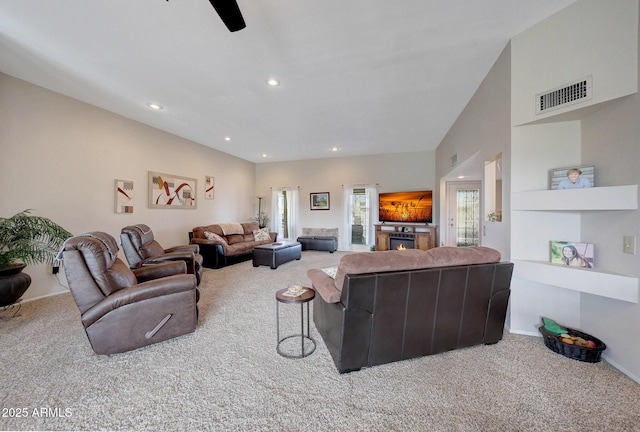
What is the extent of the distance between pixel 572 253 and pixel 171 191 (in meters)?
6.33

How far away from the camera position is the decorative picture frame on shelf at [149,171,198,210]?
15.6ft

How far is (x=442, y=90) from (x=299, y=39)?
7.00 ft

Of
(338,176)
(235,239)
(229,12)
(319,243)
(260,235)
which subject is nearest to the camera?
(229,12)

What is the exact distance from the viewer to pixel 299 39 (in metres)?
2.33

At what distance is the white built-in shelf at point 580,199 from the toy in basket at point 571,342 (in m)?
1.08

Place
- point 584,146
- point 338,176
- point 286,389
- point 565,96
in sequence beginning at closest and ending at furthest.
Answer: point 286,389
point 565,96
point 584,146
point 338,176

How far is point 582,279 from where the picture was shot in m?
1.90

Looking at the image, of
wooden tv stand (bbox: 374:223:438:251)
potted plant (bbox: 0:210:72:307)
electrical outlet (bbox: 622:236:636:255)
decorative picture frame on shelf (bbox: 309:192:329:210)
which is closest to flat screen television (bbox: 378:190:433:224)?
wooden tv stand (bbox: 374:223:438:251)

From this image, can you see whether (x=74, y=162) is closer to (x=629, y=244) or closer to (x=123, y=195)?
(x=123, y=195)

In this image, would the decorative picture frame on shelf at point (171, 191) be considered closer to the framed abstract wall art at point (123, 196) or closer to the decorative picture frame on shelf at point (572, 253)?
the framed abstract wall art at point (123, 196)

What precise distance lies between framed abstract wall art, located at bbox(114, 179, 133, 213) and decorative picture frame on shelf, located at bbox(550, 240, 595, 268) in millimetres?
6083

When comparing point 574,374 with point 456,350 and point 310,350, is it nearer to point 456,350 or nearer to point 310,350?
point 456,350

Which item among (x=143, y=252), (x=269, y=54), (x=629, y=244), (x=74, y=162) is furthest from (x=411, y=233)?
(x=74, y=162)

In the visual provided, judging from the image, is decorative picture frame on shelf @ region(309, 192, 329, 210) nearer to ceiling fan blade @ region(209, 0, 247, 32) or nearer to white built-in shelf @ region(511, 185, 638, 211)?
white built-in shelf @ region(511, 185, 638, 211)
